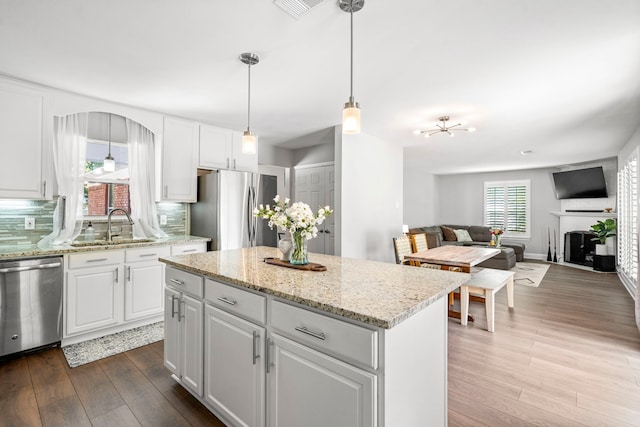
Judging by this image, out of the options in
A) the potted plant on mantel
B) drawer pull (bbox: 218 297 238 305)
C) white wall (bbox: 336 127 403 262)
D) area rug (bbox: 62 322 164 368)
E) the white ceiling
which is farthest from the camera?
the potted plant on mantel

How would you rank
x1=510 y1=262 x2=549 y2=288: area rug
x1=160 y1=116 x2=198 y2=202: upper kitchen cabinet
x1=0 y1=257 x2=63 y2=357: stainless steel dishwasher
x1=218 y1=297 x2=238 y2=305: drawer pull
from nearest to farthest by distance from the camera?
1. x1=218 y1=297 x2=238 y2=305: drawer pull
2. x1=0 y1=257 x2=63 y2=357: stainless steel dishwasher
3. x1=160 y1=116 x2=198 y2=202: upper kitchen cabinet
4. x1=510 y1=262 x2=549 y2=288: area rug

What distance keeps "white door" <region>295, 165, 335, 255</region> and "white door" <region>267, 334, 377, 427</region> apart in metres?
3.21

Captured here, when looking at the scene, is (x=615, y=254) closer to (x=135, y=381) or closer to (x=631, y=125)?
(x=631, y=125)

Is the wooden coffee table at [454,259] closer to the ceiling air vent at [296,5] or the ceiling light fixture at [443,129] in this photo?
the ceiling light fixture at [443,129]

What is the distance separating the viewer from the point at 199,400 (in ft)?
6.63

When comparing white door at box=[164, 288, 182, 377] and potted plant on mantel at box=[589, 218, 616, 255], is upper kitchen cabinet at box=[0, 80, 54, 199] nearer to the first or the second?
white door at box=[164, 288, 182, 377]

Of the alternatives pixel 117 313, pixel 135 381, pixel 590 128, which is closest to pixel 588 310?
pixel 590 128

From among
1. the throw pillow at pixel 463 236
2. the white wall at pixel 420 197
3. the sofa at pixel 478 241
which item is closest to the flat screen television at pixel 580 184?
the sofa at pixel 478 241

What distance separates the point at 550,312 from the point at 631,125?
2783 millimetres

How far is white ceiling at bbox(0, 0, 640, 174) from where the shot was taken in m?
1.87

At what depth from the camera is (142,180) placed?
11.9 ft

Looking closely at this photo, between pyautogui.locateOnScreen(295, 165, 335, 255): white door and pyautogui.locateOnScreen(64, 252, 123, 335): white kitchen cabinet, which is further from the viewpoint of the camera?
pyautogui.locateOnScreen(295, 165, 335, 255): white door

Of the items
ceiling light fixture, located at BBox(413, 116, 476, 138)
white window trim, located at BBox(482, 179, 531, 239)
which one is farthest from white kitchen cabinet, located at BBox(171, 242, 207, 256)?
white window trim, located at BBox(482, 179, 531, 239)

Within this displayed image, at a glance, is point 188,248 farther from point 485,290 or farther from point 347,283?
point 485,290
